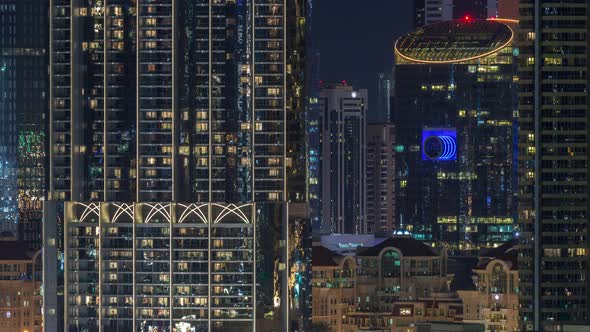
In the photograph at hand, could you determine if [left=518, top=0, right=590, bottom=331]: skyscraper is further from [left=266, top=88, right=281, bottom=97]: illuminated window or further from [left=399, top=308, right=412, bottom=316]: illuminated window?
[left=399, top=308, right=412, bottom=316]: illuminated window

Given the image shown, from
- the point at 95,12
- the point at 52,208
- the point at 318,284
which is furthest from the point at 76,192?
the point at 318,284

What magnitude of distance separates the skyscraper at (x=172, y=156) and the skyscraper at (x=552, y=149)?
22344 millimetres

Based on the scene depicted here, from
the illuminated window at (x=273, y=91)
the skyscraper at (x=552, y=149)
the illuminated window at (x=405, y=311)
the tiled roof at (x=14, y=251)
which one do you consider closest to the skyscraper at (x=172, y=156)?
the illuminated window at (x=273, y=91)

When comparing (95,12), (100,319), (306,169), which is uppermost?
(95,12)

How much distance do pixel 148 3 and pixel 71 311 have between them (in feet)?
72.3

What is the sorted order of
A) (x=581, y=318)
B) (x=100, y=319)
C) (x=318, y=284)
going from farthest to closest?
(x=318, y=284) < (x=100, y=319) < (x=581, y=318)

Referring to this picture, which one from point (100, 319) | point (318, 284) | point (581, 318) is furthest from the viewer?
point (318, 284)

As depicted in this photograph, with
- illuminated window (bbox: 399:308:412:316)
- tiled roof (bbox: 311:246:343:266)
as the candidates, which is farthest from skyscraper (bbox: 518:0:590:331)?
tiled roof (bbox: 311:246:343:266)

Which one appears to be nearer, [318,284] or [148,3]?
[148,3]

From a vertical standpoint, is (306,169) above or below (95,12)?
below

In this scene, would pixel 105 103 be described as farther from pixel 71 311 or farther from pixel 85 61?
pixel 71 311

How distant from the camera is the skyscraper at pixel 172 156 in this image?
533ft

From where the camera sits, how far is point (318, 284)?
190m

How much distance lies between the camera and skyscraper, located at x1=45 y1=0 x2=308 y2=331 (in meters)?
162
